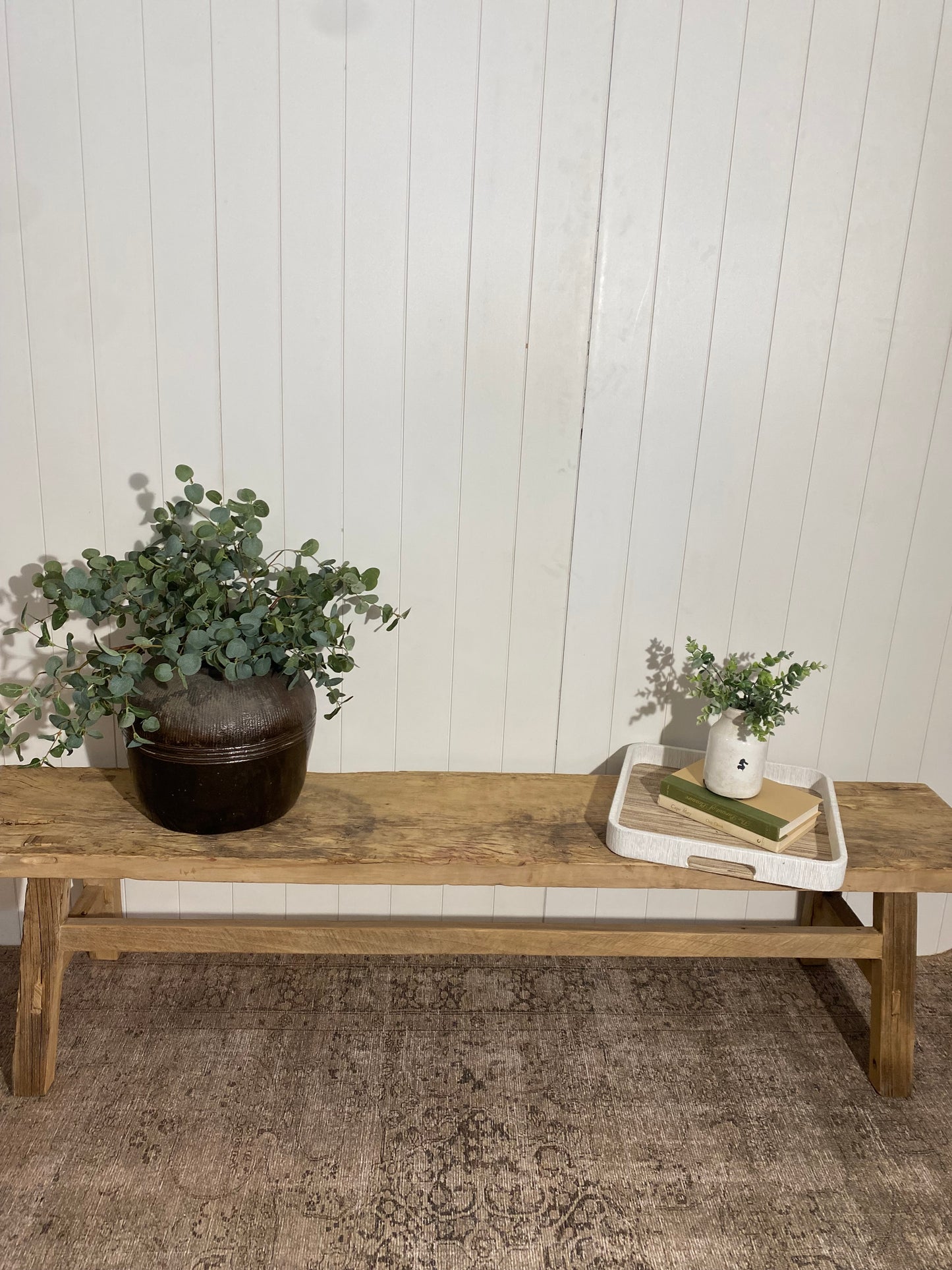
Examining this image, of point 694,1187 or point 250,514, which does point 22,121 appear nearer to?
point 250,514

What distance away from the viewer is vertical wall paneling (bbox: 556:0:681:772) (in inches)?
67.4

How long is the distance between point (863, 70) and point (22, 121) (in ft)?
5.26

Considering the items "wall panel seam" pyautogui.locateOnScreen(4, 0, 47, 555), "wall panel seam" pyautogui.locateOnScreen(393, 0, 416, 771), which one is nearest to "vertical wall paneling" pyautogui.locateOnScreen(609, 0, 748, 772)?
"wall panel seam" pyautogui.locateOnScreen(393, 0, 416, 771)

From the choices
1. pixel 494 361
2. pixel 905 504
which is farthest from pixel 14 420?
pixel 905 504

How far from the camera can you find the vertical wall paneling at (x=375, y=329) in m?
Answer: 1.69

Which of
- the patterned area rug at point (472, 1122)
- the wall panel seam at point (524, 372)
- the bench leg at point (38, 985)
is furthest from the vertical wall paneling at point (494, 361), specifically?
the bench leg at point (38, 985)

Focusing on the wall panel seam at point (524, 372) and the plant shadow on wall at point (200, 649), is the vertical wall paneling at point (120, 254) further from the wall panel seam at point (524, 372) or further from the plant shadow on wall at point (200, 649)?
the wall panel seam at point (524, 372)

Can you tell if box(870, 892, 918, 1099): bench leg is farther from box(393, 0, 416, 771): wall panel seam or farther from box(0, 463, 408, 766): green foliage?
box(0, 463, 408, 766): green foliage

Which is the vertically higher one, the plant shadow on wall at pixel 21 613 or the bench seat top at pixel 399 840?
the plant shadow on wall at pixel 21 613

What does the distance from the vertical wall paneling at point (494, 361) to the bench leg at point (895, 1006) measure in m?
0.89

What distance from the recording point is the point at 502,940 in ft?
5.94

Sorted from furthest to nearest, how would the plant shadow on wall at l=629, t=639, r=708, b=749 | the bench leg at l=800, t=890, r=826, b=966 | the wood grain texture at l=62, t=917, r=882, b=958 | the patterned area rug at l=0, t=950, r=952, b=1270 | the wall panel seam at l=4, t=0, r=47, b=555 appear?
1. the bench leg at l=800, t=890, r=826, b=966
2. the plant shadow on wall at l=629, t=639, r=708, b=749
3. the wood grain texture at l=62, t=917, r=882, b=958
4. the wall panel seam at l=4, t=0, r=47, b=555
5. the patterned area rug at l=0, t=950, r=952, b=1270

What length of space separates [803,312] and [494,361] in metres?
0.64

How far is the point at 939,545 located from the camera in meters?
1.99
